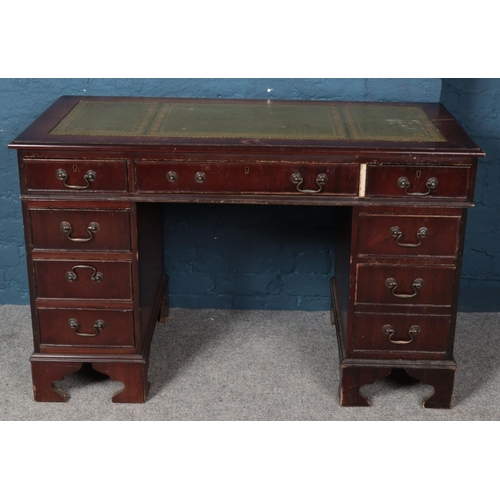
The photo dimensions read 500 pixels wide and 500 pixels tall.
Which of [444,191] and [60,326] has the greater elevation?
[444,191]

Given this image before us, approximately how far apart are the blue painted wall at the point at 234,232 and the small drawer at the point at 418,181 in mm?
780

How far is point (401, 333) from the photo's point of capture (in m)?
3.48

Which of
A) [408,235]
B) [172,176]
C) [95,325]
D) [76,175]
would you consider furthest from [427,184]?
[95,325]

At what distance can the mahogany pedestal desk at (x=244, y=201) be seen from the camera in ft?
10.6

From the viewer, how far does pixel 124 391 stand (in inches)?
141

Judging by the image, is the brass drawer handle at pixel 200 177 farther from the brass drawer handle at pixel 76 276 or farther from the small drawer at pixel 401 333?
the small drawer at pixel 401 333

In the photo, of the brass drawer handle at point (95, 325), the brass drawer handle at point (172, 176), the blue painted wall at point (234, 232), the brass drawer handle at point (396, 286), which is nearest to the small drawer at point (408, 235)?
the brass drawer handle at point (396, 286)

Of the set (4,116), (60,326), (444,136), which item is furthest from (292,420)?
(4,116)

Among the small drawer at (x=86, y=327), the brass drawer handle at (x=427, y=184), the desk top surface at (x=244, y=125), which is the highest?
the desk top surface at (x=244, y=125)

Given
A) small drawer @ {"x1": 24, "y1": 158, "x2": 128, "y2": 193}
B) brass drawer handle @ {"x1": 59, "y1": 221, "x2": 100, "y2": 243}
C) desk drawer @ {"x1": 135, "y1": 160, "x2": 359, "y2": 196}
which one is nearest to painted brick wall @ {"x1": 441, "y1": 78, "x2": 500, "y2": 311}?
desk drawer @ {"x1": 135, "y1": 160, "x2": 359, "y2": 196}

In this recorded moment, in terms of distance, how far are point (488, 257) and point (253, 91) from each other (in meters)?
1.42

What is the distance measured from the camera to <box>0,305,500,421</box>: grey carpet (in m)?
3.53

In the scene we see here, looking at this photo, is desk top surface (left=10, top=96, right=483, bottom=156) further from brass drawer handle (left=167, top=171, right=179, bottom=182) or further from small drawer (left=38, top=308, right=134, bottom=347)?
small drawer (left=38, top=308, right=134, bottom=347)

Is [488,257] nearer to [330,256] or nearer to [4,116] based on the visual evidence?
[330,256]
